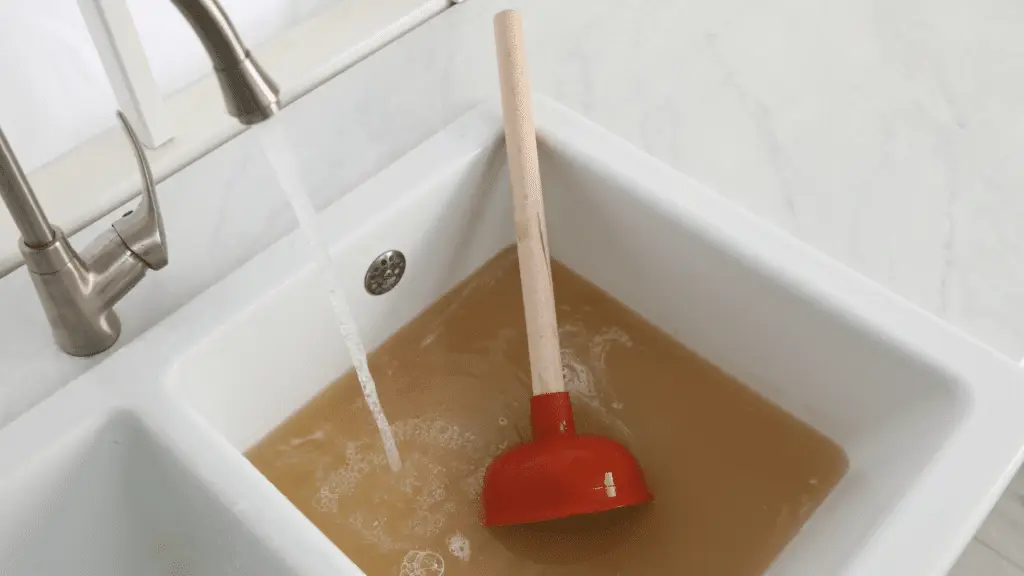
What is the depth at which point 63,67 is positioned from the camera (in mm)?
769

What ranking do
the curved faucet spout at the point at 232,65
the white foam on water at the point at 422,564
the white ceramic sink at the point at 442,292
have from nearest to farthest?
1. the curved faucet spout at the point at 232,65
2. the white ceramic sink at the point at 442,292
3. the white foam on water at the point at 422,564

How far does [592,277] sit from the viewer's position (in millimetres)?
812

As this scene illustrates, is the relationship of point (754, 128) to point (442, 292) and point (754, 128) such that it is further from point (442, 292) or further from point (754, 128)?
point (442, 292)

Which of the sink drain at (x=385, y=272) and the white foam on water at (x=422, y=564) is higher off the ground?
the sink drain at (x=385, y=272)

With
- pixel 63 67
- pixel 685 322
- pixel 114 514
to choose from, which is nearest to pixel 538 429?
pixel 685 322

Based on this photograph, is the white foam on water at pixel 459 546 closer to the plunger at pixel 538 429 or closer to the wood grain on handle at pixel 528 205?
the plunger at pixel 538 429

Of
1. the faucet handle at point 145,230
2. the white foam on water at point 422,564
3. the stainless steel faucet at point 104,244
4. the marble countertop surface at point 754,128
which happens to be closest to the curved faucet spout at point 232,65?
the stainless steel faucet at point 104,244

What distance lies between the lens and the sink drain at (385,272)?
72 centimetres

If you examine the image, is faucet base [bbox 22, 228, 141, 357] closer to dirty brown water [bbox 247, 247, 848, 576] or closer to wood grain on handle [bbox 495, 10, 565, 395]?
dirty brown water [bbox 247, 247, 848, 576]

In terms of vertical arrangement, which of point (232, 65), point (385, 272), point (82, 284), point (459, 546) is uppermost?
point (232, 65)

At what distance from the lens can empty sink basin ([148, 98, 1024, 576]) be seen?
1.84ft

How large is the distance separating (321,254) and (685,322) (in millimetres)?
316

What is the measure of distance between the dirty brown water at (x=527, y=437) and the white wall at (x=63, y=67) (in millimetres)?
342

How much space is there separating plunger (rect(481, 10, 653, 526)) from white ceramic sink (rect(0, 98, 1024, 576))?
57 mm
